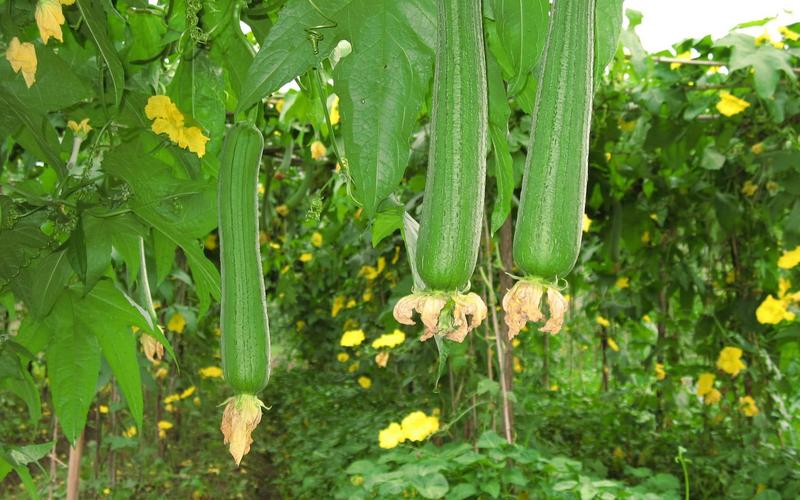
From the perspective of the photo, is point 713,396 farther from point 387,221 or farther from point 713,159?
point 387,221

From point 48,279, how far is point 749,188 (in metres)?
3.10

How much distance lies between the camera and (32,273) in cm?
99

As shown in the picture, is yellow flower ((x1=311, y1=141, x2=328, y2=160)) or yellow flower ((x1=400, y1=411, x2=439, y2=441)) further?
yellow flower ((x1=311, y1=141, x2=328, y2=160))

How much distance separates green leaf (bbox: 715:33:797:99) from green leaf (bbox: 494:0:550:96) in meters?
2.15

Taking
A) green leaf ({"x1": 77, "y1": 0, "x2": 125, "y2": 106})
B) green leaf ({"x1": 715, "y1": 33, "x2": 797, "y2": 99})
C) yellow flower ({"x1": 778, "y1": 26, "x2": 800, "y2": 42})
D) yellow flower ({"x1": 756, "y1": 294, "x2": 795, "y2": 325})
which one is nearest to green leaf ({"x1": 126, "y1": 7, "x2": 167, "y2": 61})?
green leaf ({"x1": 77, "y1": 0, "x2": 125, "y2": 106})

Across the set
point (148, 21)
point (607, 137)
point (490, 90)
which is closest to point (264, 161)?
point (607, 137)

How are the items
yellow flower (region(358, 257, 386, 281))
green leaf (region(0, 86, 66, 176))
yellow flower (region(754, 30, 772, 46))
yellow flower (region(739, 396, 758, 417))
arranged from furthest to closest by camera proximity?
yellow flower (region(358, 257, 386, 281))
yellow flower (region(739, 396, 758, 417))
yellow flower (region(754, 30, 772, 46))
green leaf (region(0, 86, 66, 176))

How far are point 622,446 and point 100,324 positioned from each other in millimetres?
3720

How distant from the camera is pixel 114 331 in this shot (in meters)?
1.04

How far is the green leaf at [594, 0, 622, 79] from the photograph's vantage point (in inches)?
22.3

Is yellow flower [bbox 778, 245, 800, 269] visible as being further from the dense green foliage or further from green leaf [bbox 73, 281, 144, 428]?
green leaf [bbox 73, 281, 144, 428]

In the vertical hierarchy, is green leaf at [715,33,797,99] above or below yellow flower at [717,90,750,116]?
above

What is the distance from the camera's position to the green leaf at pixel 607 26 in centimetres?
57

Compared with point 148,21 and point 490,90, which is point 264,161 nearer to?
point 148,21
